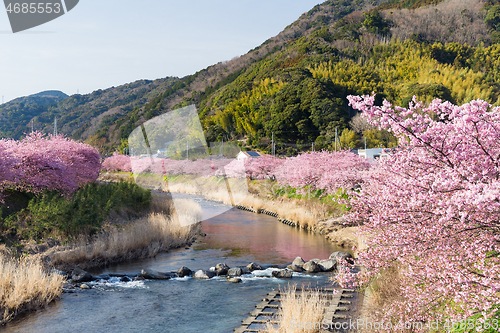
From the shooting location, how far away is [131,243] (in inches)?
567

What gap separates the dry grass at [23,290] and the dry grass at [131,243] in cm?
273

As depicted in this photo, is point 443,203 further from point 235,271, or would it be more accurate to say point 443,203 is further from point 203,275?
point 203,275

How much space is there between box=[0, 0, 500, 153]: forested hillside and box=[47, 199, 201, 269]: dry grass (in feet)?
88.1

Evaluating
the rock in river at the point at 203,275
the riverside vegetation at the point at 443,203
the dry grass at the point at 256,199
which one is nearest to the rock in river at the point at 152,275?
the rock in river at the point at 203,275

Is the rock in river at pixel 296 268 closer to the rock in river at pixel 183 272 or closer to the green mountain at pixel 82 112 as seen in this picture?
the rock in river at pixel 183 272

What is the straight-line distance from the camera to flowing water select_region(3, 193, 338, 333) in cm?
829

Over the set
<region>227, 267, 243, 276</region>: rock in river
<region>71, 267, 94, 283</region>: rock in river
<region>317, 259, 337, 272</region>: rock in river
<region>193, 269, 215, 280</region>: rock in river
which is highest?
<region>71, 267, 94, 283</region>: rock in river

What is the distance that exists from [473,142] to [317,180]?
21354 millimetres

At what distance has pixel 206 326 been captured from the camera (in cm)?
828

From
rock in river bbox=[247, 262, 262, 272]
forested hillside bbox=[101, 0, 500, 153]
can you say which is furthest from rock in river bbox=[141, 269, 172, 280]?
forested hillside bbox=[101, 0, 500, 153]

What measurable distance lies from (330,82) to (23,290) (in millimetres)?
74483

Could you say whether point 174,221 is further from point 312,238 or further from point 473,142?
point 473,142

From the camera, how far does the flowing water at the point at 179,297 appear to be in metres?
8.29

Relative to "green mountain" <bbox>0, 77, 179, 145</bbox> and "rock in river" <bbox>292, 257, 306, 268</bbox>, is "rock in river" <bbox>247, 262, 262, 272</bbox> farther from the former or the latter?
"green mountain" <bbox>0, 77, 179, 145</bbox>
